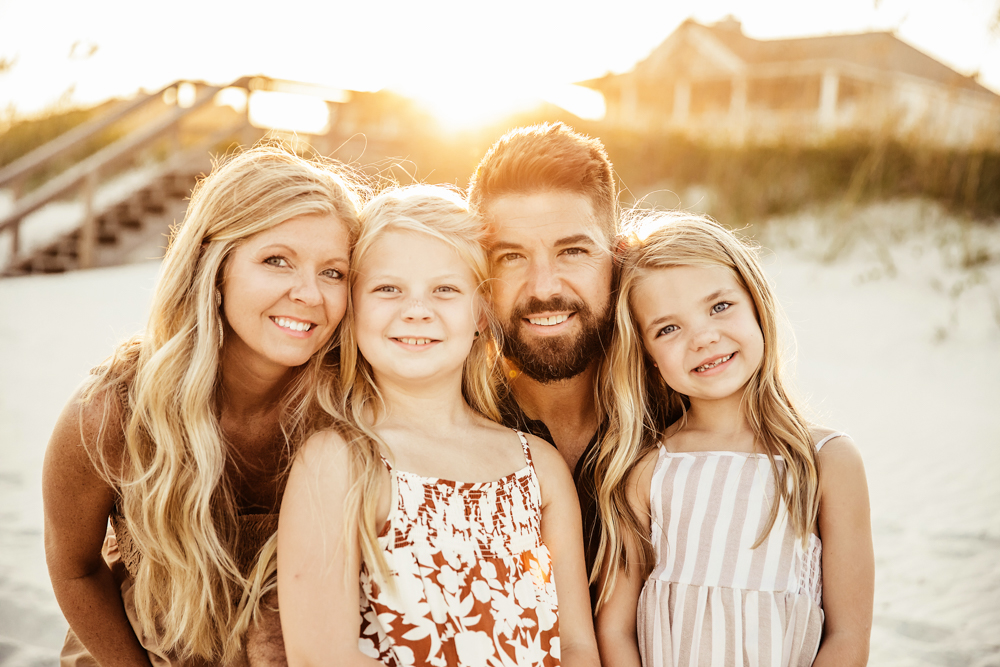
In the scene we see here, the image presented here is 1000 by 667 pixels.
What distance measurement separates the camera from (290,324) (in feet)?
7.82

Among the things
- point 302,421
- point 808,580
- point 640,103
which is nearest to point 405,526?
point 302,421

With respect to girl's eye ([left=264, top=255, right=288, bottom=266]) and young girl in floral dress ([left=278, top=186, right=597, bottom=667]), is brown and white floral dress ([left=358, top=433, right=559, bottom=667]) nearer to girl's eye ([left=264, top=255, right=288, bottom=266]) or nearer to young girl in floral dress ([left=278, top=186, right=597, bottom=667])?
young girl in floral dress ([left=278, top=186, right=597, bottom=667])

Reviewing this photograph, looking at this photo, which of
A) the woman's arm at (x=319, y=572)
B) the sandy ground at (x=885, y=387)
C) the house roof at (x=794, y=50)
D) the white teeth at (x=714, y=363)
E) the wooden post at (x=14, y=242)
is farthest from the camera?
the house roof at (x=794, y=50)

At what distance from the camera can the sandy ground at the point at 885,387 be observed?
3.82 metres

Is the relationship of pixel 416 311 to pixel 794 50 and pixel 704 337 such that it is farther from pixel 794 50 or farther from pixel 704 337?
pixel 794 50

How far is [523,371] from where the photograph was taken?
9.75 ft

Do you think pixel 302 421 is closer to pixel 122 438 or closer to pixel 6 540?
pixel 122 438

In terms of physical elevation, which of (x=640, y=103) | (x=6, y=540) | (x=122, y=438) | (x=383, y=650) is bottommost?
(x=6, y=540)

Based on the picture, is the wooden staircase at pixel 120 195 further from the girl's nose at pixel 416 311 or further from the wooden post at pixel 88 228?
the girl's nose at pixel 416 311

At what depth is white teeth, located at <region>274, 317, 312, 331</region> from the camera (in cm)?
238

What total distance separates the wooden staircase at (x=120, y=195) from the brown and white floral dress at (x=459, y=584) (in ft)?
28.0

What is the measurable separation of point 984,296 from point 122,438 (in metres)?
8.49

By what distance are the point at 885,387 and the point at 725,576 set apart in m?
5.59

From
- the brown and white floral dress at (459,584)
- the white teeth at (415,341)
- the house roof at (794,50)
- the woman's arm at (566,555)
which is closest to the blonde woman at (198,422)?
the white teeth at (415,341)
